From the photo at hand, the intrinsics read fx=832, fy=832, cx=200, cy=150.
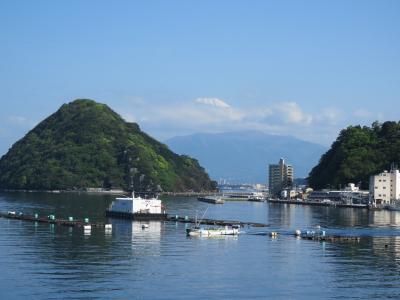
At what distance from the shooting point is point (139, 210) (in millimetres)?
96562

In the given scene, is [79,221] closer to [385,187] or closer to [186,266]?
[186,266]

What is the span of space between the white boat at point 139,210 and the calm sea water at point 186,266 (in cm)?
1670

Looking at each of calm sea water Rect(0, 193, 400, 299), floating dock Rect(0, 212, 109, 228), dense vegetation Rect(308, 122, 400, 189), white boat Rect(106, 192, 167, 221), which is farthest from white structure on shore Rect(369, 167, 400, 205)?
floating dock Rect(0, 212, 109, 228)

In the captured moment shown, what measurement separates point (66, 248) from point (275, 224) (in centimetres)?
3752

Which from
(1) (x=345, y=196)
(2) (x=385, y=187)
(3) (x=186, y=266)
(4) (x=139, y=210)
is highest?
(2) (x=385, y=187)

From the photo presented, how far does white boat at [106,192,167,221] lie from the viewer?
95.4 m

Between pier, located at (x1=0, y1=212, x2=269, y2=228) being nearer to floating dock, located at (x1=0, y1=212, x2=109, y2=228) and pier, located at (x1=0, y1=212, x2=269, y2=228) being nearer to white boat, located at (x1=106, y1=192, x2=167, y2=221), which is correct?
floating dock, located at (x1=0, y1=212, x2=109, y2=228)

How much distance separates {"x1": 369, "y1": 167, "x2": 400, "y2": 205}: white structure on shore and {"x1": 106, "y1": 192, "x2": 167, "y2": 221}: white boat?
2729 inches

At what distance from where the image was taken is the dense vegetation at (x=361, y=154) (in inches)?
6777

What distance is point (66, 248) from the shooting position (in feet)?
201

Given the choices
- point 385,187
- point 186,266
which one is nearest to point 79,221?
point 186,266

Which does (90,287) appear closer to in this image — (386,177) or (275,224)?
(275,224)

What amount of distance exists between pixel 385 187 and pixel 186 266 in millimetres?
109898

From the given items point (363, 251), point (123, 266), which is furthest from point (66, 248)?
point (363, 251)
